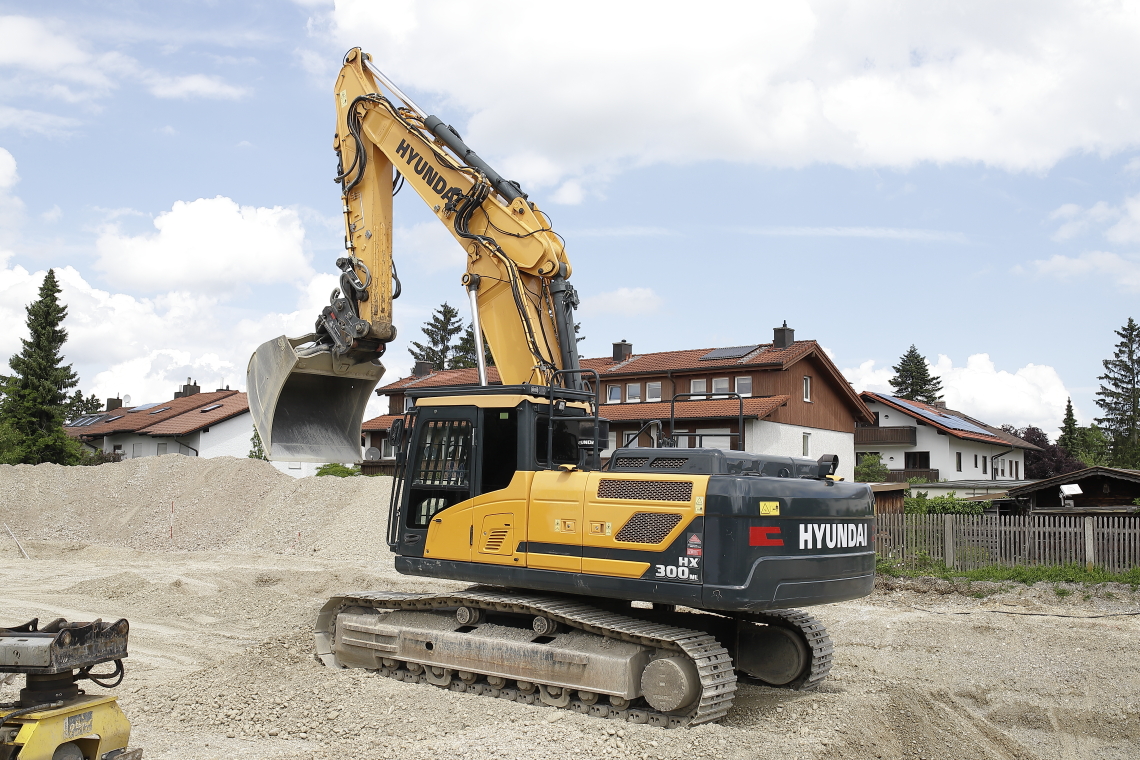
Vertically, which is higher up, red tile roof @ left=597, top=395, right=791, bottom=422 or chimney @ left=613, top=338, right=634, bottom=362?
chimney @ left=613, top=338, right=634, bottom=362

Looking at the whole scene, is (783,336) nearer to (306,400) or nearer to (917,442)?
(917,442)

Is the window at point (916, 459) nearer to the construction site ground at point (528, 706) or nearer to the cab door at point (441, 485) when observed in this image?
the construction site ground at point (528, 706)

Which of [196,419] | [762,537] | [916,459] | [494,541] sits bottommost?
[494,541]

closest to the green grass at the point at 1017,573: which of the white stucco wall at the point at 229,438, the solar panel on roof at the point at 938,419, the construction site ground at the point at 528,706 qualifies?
the construction site ground at the point at 528,706

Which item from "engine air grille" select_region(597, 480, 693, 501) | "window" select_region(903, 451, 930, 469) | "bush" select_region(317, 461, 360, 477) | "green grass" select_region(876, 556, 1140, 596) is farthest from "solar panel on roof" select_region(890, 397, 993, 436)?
"engine air grille" select_region(597, 480, 693, 501)

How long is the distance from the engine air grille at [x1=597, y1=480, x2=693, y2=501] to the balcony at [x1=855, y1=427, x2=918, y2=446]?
127 ft

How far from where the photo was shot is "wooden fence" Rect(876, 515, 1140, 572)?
16.2 metres

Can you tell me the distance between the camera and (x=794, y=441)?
112 ft

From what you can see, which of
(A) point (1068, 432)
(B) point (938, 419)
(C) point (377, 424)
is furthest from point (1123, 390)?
(C) point (377, 424)

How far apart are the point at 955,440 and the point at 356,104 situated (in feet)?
129

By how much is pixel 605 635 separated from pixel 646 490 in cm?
133

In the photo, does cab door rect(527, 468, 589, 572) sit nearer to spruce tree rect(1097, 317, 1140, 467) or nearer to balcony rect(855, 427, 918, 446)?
balcony rect(855, 427, 918, 446)


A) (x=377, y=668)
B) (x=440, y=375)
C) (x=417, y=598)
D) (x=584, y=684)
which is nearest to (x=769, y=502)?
(x=584, y=684)

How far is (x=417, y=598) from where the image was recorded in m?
9.12
